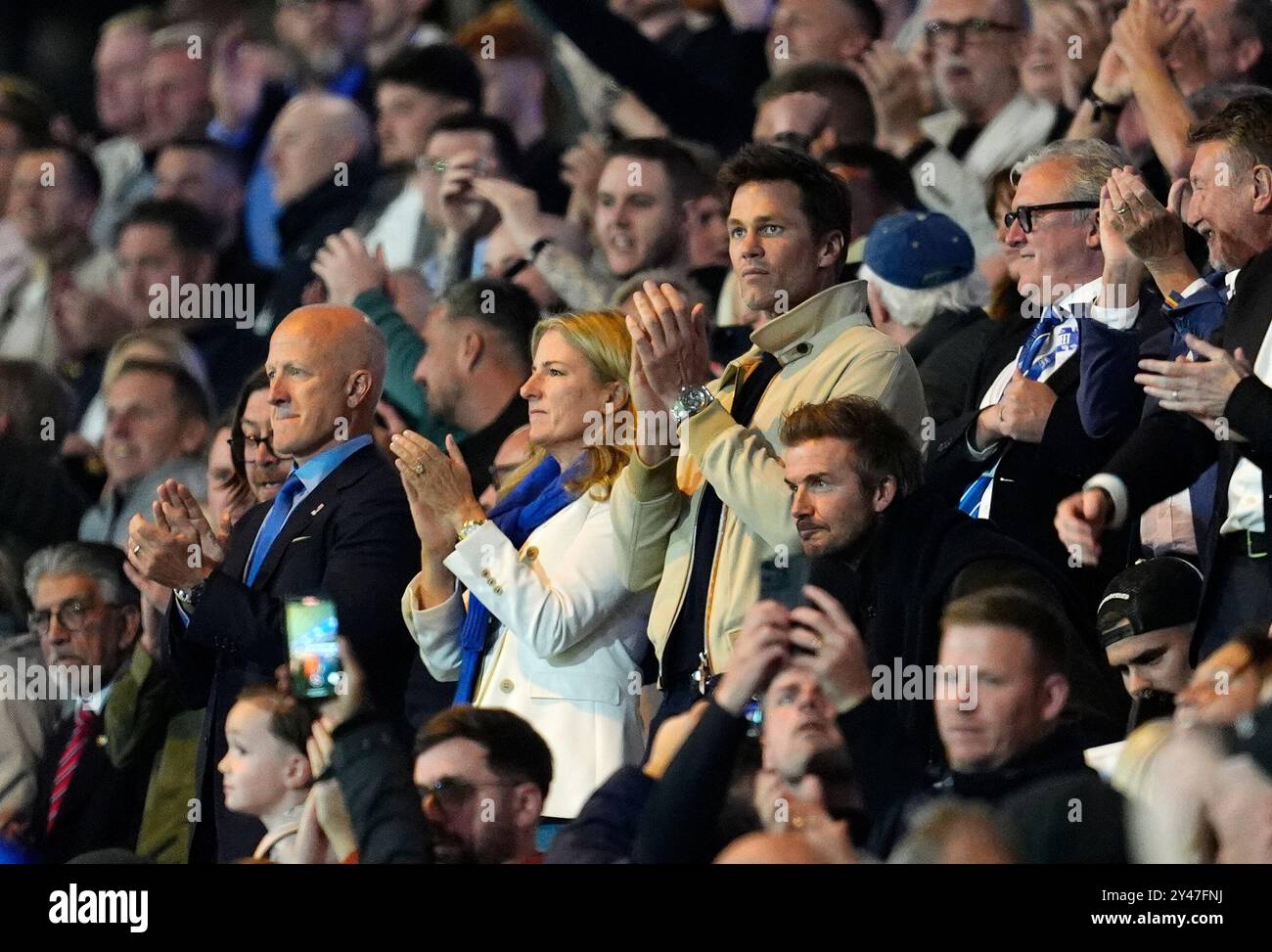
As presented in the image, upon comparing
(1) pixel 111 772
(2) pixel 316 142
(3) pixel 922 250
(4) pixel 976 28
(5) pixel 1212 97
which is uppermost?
(2) pixel 316 142

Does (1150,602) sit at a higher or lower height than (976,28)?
lower

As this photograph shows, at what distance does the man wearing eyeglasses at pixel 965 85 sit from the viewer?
781 centimetres

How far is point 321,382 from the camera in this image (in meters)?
5.84

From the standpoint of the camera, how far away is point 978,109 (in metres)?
7.96

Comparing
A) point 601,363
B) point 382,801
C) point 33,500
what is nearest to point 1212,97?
point 601,363

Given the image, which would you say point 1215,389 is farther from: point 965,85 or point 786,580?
point 965,85

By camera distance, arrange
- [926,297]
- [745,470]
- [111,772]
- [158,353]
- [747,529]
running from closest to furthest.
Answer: [745,470]
[747,529]
[111,772]
[926,297]
[158,353]

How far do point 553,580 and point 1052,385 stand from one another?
113 centimetres

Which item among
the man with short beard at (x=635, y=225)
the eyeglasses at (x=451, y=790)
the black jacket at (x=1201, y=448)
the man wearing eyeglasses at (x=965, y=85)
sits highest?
the man wearing eyeglasses at (x=965, y=85)

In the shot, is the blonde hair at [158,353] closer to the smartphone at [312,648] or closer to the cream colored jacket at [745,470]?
the smartphone at [312,648]

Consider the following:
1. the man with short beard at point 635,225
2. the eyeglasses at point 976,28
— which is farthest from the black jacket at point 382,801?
the eyeglasses at point 976,28

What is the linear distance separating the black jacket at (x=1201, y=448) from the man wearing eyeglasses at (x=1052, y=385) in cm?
15

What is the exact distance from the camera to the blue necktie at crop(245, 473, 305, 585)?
19.0 feet
